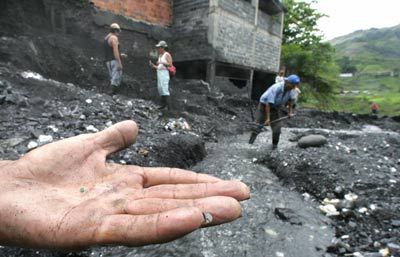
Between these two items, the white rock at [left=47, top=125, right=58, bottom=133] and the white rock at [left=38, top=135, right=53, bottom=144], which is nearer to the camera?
the white rock at [left=38, top=135, right=53, bottom=144]

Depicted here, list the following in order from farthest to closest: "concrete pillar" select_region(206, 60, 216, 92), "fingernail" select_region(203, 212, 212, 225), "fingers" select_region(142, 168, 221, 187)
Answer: "concrete pillar" select_region(206, 60, 216, 92) → "fingers" select_region(142, 168, 221, 187) → "fingernail" select_region(203, 212, 212, 225)

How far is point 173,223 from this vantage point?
140 centimetres

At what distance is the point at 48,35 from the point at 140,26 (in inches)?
131

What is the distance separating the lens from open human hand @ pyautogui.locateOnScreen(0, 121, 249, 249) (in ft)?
4.74

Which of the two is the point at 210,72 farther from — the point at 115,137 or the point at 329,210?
the point at 115,137

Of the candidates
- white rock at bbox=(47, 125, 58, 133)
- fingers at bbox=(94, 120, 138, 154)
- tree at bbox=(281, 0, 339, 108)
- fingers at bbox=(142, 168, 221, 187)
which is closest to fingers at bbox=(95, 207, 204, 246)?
fingers at bbox=(142, 168, 221, 187)

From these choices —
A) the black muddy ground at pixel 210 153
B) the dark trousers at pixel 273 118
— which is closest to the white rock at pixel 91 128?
the black muddy ground at pixel 210 153

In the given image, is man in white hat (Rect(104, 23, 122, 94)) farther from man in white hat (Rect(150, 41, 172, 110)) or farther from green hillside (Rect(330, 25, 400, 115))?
green hillside (Rect(330, 25, 400, 115))

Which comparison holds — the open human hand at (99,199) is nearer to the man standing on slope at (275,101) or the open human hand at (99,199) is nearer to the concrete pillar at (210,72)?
the man standing on slope at (275,101)

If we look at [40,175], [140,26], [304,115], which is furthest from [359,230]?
[304,115]

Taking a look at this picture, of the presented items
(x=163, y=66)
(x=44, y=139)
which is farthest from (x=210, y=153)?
(x=44, y=139)

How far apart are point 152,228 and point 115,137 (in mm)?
962

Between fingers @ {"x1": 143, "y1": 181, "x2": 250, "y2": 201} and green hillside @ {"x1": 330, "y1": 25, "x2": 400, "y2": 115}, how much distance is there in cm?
2521

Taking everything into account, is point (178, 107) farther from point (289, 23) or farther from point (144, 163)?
point (289, 23)
